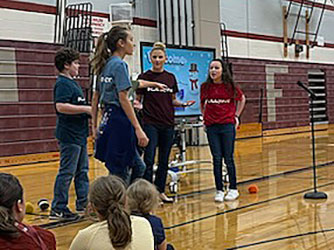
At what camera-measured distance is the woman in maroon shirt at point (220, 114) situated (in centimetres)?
546

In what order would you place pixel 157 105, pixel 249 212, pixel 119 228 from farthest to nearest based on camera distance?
pixel 157 105
pixel 249 212
pixel 119 228

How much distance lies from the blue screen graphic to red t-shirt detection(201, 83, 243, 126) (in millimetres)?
1083

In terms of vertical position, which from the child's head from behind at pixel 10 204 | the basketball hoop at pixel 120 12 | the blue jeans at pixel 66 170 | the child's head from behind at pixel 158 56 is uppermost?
the basketball hoop at pixel 120 12

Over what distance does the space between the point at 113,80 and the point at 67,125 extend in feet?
2.97

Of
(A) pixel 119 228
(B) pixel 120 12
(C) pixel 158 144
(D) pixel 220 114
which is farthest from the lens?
(B) pixel 120 12

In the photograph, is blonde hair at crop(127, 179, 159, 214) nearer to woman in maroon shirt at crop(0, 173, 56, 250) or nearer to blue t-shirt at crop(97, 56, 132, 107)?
woman in maroon shirt at crop(0, 173, 56, 250)

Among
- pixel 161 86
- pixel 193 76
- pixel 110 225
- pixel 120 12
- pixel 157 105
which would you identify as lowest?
pixel 110 225

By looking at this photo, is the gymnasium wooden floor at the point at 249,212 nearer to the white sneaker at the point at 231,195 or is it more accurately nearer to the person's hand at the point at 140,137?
the white sneaker at the point at 231,195

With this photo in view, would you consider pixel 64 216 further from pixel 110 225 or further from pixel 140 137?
pixel 110 225

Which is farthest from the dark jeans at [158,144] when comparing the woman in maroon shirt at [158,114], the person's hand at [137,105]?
the person's hand at [137,105]

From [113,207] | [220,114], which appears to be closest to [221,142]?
[220,114]

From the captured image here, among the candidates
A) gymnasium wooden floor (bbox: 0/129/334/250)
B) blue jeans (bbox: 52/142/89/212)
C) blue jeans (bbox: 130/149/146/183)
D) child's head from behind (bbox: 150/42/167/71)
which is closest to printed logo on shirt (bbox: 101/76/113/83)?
blue jeans (bbox: 130/149/146/183)

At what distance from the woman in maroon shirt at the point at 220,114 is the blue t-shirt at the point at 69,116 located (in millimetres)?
1291

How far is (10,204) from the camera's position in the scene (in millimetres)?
1939
